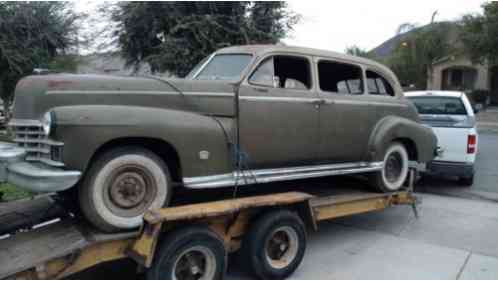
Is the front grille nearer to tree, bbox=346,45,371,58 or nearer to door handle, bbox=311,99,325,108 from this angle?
→ door handle, bbox=311,99,325,108

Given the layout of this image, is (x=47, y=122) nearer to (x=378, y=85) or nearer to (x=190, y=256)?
(x=190, y=256)

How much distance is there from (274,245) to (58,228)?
2.06 meters

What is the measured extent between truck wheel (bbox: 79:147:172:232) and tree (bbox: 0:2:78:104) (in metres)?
9.90

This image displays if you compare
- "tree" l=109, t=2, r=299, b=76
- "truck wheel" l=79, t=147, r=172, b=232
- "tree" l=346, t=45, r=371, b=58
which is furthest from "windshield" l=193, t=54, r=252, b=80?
"tree" l=346, t=45, r=371, b=58

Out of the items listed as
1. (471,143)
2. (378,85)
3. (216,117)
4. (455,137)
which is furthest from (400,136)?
(216,117)

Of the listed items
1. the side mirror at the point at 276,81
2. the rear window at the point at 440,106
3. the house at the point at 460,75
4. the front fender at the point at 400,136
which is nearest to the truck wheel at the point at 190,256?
the side mirror at the point at 276,81

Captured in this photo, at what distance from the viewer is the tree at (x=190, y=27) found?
9.66 m

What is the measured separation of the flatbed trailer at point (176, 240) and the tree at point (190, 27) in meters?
5.94

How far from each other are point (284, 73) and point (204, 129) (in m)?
1.46

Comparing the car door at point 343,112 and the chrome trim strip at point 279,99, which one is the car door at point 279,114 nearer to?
the chrome trim strip at point 279,99

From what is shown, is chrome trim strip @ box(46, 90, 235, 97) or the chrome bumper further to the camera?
chrome trim strip @ box(46, 90, 235, 97)

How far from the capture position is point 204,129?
3.90 m

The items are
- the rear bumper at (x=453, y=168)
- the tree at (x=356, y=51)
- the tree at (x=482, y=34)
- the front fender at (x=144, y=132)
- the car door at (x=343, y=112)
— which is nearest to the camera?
the front fender at (x=144, y=132)

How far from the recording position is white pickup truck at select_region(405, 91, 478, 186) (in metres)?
7.65
